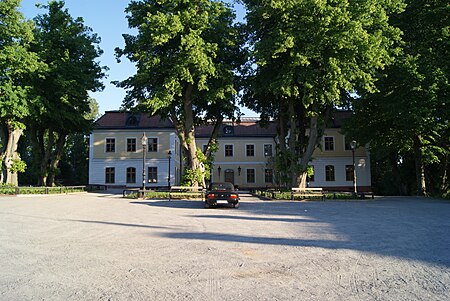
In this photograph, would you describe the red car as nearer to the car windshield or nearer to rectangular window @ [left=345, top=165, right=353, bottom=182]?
the car windshield

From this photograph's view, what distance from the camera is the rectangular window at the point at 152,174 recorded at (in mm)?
45031

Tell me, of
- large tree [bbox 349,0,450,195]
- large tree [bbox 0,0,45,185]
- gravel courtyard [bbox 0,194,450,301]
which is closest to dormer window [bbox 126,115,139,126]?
large tree [bbox 0,0,45,185]

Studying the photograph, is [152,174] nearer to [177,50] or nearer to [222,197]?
[177,50]

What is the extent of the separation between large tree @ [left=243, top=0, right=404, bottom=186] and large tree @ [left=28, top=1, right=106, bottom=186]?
17294 mm

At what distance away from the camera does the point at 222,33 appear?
84.4 feet

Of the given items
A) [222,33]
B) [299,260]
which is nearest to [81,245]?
[299,260]

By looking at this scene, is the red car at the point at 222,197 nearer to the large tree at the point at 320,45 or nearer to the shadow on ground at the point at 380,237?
the shadow on ground at the point at 380,237

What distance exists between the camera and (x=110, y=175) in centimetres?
4541

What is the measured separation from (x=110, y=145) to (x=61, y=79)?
648 inches

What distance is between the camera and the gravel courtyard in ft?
15.8

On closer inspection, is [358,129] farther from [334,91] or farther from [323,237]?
[323,237]

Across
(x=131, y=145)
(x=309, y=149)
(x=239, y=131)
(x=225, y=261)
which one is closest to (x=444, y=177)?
(x=309, y=149)

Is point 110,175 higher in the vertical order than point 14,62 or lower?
lower

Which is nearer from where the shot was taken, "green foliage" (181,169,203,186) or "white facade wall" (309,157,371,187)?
"green foliage" (181,169,203,186)
